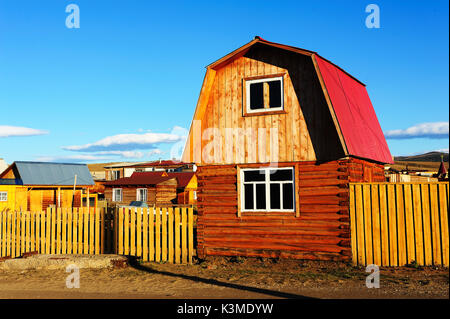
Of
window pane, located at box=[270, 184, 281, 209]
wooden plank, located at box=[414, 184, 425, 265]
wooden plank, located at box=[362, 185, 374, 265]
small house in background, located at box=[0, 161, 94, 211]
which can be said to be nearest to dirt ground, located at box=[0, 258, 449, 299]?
wooden plank, located at box=[414, 184, 425, 265]

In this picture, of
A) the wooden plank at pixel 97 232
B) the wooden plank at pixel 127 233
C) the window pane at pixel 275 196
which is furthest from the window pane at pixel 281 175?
the wooden plank at pixel 97 232

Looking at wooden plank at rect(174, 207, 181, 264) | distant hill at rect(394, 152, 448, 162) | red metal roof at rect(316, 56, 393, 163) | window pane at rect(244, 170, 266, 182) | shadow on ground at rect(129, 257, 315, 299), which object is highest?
distant hill at rect(394, 152, 448, 162)

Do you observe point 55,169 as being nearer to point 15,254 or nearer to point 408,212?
point 15,254

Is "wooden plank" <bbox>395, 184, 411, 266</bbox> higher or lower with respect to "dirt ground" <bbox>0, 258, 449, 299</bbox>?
higher

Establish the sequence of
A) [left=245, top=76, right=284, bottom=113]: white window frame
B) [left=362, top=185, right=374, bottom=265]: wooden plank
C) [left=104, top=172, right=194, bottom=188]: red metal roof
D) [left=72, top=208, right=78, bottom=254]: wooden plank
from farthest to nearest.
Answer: [left=104, top=172, right=194, bottom=188]: red metal roof
[left=72, top=208, right=78, bottom=254]: wooden plank
[left=245, top=76, right=284, bottom=113]: white window frame
[left=362, top=185, right=374, bottom=265]: wooden plank

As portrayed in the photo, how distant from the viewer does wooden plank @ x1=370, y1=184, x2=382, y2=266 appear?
39.9 feet

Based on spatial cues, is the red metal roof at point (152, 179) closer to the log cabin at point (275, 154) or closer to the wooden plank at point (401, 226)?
the log cabin at point (275, 154)

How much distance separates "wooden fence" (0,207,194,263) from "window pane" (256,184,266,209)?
7.01ft

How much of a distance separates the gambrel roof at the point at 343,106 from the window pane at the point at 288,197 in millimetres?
2188

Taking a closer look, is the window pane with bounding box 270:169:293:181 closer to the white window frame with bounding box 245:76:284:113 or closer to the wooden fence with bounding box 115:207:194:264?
the white window frame with bounding box 245:76:284:113

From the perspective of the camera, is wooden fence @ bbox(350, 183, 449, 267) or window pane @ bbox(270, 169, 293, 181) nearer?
wooden fence @ bbox(350, 183, 449, 267)

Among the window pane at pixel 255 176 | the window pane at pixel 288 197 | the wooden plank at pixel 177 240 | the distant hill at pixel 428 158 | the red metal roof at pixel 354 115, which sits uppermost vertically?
the distant hill at pixel 428 158

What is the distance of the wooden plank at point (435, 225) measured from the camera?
38.0 feet
